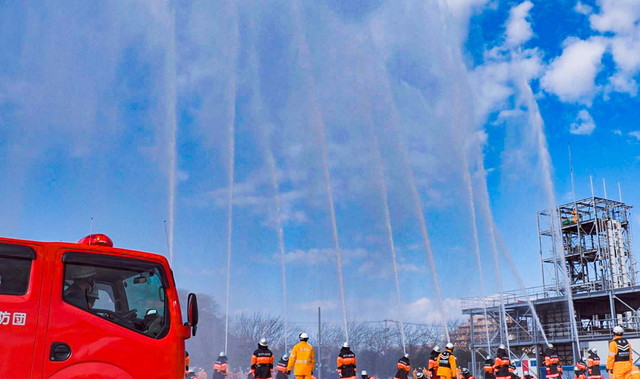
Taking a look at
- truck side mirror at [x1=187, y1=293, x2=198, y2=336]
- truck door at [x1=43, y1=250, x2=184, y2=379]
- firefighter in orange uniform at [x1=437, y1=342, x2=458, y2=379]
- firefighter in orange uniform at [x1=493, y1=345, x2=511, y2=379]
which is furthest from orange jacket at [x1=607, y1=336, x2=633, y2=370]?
truck door at [x1=43, y1=250, x2=184, y2=379]

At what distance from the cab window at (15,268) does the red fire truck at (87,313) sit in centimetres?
1

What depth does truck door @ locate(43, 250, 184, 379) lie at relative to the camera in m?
7.21

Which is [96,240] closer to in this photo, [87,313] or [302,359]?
[87,313]

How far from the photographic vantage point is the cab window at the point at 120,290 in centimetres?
763

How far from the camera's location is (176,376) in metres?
7.78

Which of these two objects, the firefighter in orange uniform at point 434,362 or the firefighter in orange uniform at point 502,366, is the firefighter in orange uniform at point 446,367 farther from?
the firefighter in orange uniform at point 502,366

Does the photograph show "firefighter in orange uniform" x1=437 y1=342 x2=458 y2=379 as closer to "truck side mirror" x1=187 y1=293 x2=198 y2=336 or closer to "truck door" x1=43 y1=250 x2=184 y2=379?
"truck side mirror" x1=187 y1=293 x2=198 y2=336

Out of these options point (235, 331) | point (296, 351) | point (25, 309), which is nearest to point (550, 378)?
point (296, 351)

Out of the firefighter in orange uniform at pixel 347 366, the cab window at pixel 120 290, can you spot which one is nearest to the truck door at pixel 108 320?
the cab window at pixel 120 290

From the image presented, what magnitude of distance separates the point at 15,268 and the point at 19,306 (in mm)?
517

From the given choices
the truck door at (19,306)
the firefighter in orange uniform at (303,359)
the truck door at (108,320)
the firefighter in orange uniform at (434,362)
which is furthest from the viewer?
the firefighter in orange uniform at (434,362)

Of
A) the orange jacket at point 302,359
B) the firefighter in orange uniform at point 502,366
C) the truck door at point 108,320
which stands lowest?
the firefighter in orange uniform at point 502,366

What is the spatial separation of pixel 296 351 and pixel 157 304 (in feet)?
33.5

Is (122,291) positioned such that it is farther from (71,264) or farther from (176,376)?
(176,376)
